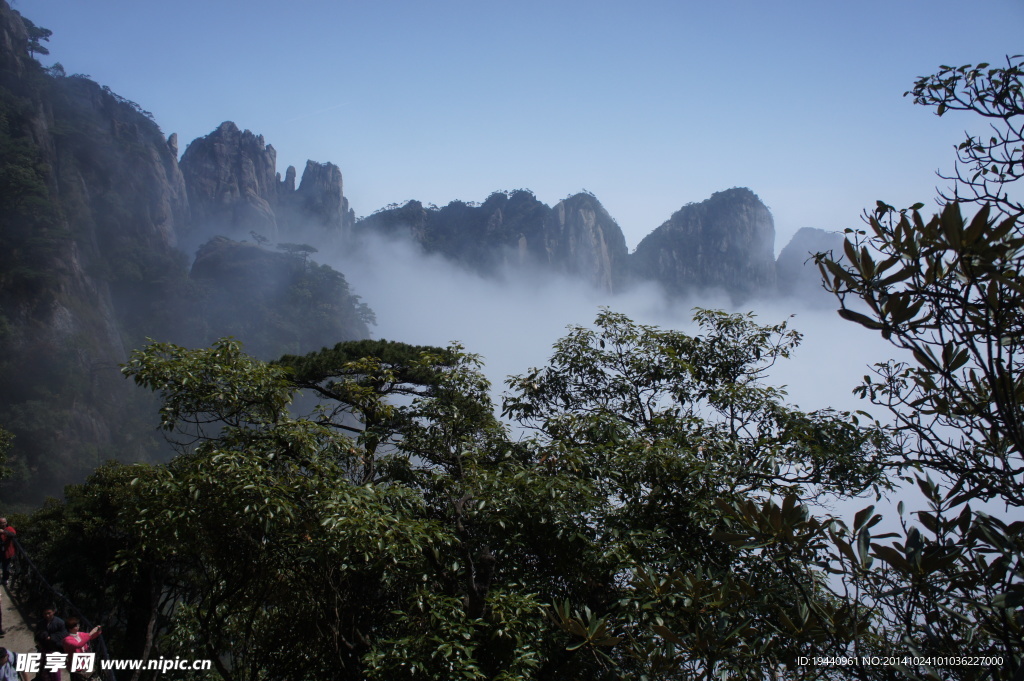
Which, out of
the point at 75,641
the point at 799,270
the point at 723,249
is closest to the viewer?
the point at 75,641

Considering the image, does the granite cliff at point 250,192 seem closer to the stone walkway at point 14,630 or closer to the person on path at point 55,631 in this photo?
the stone walkway at point 14,630

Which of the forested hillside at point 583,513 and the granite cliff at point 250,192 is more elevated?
the granite cliff at point 250,192

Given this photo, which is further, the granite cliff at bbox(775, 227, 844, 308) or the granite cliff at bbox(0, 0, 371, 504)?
the granite cliff at bbox(775, 227, 844, 308)

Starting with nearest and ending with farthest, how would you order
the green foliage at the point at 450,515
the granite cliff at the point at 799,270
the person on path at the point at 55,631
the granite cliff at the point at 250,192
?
the green foliage at the point at 450,515, the person on path at the point at 55,631, the granite cliff at the point at 250,192, the granite cliff at the point at 799,270

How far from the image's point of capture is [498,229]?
83.3 m

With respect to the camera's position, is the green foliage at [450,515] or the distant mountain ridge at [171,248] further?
the distant mountain ridge at [171,248]

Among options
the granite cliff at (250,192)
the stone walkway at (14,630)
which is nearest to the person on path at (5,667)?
the stone walkway at (14,630)

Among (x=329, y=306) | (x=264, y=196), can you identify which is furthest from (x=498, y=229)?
(x=329, y=306)

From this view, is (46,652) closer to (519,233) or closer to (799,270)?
(519,233)

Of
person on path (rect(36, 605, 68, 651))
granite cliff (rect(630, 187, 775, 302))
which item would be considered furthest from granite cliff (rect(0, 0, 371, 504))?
granite cliff (rect(630, 187, 775, 302))

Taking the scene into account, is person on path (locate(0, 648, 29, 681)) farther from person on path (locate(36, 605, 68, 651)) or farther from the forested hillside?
the forested hillside

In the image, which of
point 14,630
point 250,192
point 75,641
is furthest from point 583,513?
point 250,192

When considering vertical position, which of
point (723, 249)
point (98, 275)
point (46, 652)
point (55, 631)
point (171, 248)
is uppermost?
point (723, 249)

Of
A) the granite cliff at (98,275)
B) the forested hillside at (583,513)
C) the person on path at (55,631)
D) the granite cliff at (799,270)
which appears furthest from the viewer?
A: the granite cliff at (799,270)
